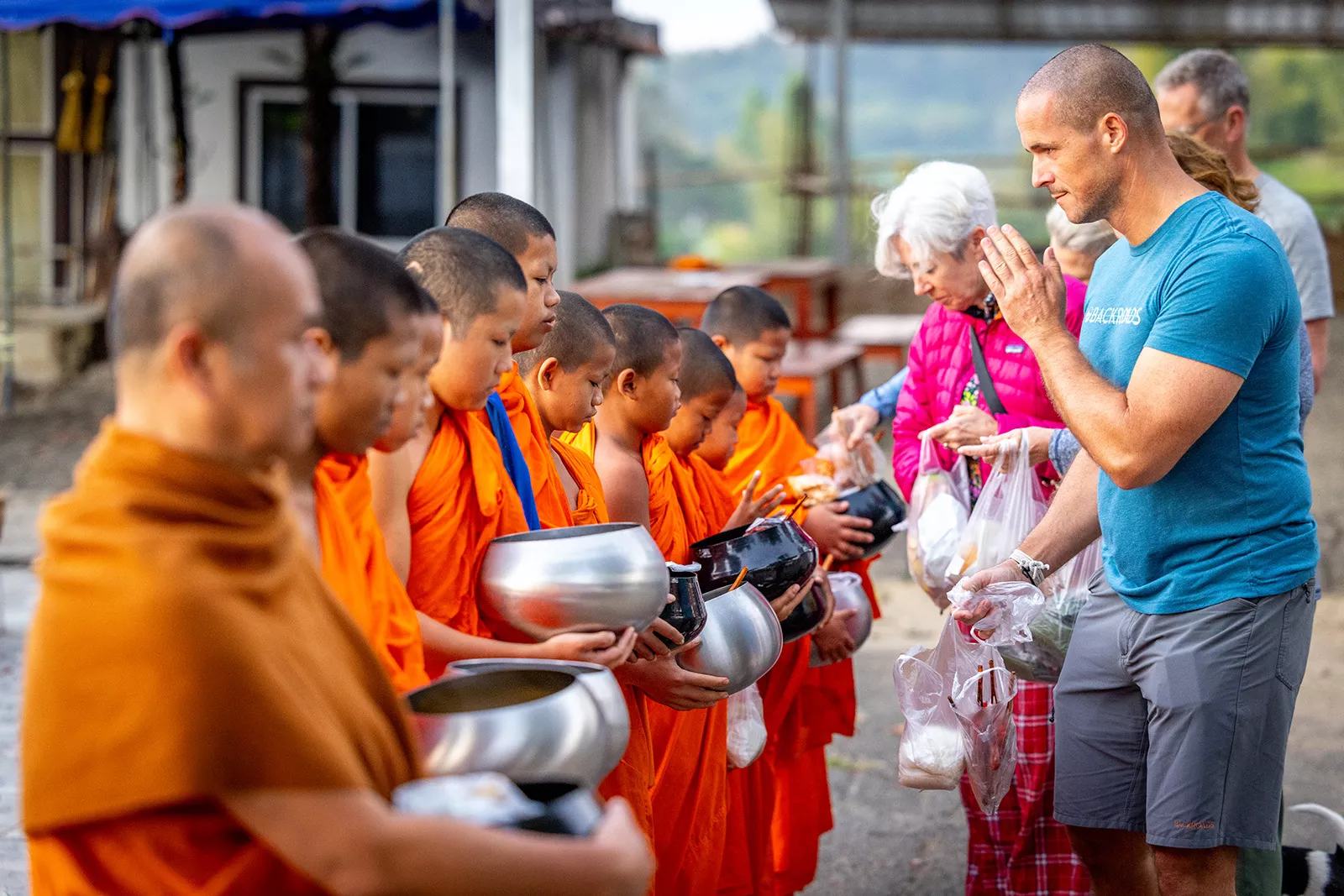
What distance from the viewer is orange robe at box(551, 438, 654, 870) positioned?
9.09ft

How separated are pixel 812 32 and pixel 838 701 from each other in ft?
42.5

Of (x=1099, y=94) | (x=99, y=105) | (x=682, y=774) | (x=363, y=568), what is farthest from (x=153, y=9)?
(x=363, y=568)

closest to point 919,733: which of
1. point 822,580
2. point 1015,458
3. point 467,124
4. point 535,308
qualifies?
point 822,580

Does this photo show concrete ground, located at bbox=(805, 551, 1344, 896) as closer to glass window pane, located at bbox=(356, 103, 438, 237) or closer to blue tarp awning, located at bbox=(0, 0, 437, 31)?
blue tarp awning, located at bbox=(0, 0, 437, 31)

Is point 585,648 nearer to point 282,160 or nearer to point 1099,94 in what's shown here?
point 1099,94

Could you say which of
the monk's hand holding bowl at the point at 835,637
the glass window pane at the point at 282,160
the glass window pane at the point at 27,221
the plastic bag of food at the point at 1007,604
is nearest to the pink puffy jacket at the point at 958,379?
the monk's hand holding bowl at the point at 835,637

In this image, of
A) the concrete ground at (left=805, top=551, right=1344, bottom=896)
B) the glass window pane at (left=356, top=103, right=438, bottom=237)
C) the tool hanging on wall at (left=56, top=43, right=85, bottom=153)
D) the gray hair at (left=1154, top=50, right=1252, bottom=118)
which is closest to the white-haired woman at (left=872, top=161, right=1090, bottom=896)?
the concrete ground at (left=805, top=551, right=1344, bottom=896)

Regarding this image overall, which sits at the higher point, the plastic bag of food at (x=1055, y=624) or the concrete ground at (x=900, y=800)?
the plastic bag of food at (x=1055, y=624)

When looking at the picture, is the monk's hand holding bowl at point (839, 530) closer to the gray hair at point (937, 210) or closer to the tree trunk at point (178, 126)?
the gray hair at point (937, 210)

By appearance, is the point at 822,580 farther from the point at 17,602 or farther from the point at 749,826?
the point at 17,602

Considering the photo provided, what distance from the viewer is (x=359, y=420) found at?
1.75m

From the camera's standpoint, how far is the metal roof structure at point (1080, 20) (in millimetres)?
Answer: 15344

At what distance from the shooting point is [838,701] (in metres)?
3.95

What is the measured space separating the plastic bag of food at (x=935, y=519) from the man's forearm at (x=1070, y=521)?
1.15 ft
